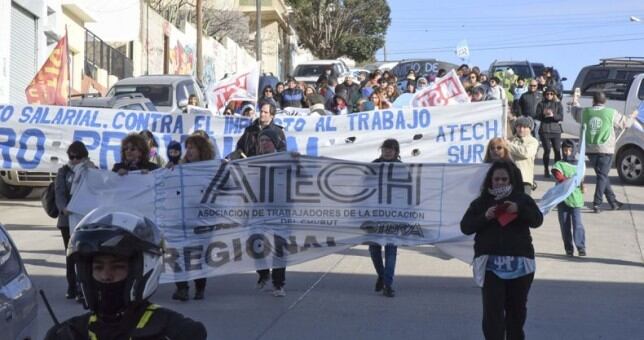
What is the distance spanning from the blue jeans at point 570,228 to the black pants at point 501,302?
18.4 ft

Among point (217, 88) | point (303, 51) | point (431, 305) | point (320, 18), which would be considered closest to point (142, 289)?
point (431, 305)

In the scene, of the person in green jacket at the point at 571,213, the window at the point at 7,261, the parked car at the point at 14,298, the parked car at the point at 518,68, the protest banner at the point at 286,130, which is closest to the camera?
the parked car at the point at 14,298

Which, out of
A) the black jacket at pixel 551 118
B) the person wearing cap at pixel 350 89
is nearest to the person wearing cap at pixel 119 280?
the black jacket at pixel 551 118

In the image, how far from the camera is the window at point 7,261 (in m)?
5.47

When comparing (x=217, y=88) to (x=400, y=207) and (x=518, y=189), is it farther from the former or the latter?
(x=518, y=189)

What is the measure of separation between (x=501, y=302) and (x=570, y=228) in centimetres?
589

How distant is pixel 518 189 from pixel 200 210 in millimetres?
3964

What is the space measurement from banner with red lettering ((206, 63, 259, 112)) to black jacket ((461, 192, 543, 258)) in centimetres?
1183

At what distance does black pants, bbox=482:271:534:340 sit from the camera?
7.02 m

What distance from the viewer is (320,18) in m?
70.0

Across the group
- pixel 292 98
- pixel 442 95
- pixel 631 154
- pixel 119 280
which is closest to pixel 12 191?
pixel 292 98

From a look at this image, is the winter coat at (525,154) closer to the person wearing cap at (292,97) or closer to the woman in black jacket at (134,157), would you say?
the woman in black jacket at (134,157)

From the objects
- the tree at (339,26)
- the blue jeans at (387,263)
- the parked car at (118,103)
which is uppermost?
the tree at (339,26)

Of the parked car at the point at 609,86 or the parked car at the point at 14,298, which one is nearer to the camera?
the parked car at the point at 14,298
